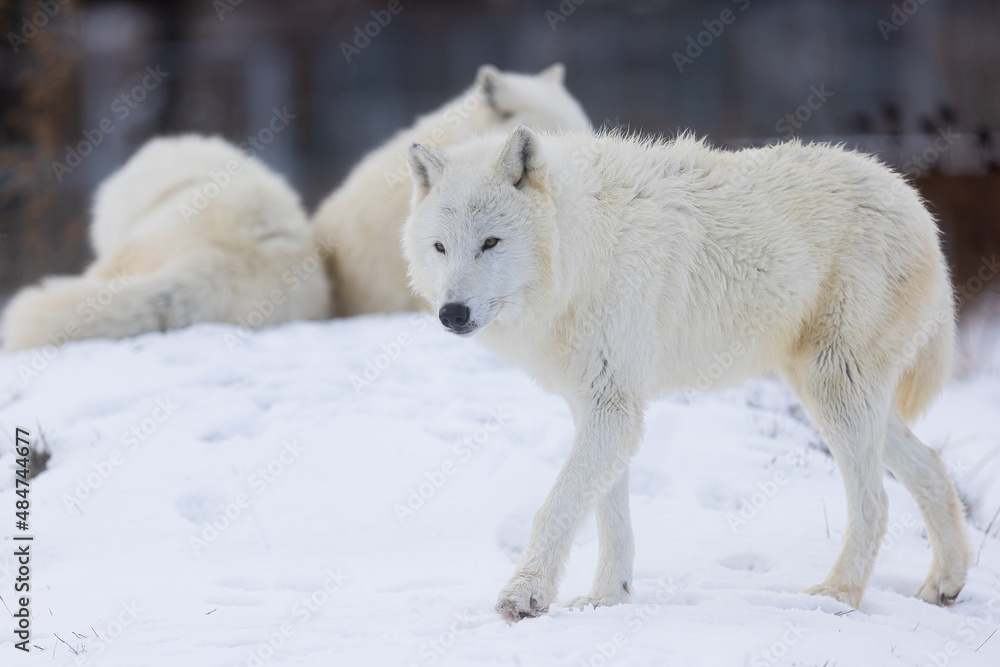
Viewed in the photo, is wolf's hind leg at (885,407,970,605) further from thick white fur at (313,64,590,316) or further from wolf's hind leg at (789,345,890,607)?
thick white fur at (313,64,590,316)

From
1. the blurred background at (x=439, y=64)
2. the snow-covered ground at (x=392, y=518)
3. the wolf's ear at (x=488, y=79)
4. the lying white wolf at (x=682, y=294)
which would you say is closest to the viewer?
the snow-covered ground at (x=392, y=518)

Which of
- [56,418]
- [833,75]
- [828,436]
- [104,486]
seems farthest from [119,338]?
[833,75]

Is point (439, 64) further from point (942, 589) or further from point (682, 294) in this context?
point (942, 589)

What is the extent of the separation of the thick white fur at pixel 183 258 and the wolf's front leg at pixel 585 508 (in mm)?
3756

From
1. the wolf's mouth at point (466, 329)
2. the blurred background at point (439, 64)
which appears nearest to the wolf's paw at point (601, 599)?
the wolf's mouth at point (466, 329)

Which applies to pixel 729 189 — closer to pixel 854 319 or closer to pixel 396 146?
pixel 854 319

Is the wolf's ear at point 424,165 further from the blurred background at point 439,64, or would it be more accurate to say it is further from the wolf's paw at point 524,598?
the blurred background at point 439,64

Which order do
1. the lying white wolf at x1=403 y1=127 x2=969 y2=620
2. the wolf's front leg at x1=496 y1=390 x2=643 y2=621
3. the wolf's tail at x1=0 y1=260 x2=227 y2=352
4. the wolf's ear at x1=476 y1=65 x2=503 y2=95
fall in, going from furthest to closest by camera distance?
1. the wolf's ear at x1=476 y1=65 x2=503 y2=95
2. the wolf's tail at x1=0 y1=260 x2=227 y2=352
3. the lying white wolf at x1=403 y1=127 x2=969 y2=620
4. the wolf's front leg at x1=496 y1=390 x2=643 y2=621

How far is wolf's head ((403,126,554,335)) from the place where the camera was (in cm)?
317

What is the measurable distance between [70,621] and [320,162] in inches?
506

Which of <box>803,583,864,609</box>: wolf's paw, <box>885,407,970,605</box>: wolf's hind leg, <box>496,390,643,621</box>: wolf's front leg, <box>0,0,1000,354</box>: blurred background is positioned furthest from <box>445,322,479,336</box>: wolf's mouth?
<box>0,0,1000,354</box>: blurred background

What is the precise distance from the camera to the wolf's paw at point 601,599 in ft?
10.7

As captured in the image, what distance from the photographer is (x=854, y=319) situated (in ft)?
11.9

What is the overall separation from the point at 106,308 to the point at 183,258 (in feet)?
2.13
